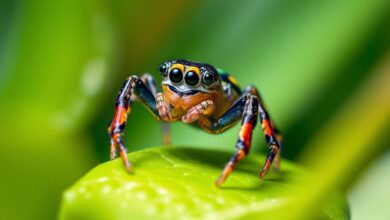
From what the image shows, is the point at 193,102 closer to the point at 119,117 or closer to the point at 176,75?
the point at 176,75

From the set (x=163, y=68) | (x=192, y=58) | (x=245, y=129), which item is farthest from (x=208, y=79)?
(x=192, y=58)

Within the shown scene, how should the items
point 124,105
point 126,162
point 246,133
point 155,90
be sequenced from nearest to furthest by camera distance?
point 126,162, point 246,133, point 124,105, point 155,90

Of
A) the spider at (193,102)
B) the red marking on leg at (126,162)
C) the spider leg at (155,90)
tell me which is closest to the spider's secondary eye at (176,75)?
the spider at (193,102)

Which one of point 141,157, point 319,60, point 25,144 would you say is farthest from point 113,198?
point 319,60

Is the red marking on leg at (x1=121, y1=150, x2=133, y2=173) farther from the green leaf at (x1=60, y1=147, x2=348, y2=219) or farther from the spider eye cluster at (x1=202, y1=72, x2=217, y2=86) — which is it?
the spider eye cluster at (x1=202, y1=72, x2=217, y2=86)

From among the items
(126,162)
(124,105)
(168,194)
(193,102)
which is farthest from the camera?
(193,102)

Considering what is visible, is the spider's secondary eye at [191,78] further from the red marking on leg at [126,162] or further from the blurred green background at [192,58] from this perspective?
the red marking on leg at [126,162]
